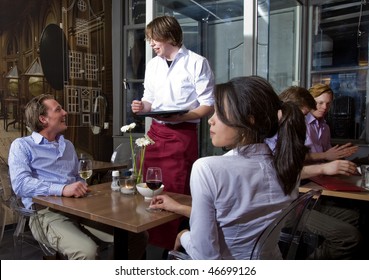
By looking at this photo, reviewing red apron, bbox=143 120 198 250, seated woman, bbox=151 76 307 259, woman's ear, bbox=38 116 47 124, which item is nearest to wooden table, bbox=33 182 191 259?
seated woman, bbox=151 76 307 259

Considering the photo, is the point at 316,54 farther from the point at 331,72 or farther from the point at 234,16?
the point at 234,16

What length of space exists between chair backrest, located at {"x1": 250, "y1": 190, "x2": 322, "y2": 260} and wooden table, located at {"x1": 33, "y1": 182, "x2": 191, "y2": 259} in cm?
42

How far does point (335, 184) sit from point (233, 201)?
3.13 feet

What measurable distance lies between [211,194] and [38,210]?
1131mm

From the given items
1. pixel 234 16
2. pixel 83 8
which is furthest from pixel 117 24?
pixel 234 16

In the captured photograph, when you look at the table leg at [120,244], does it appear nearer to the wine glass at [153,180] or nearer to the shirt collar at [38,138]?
the wine glass at [153,180]

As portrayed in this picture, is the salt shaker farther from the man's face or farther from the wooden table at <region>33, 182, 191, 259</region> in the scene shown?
the man's face

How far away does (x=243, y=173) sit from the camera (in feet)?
3.21

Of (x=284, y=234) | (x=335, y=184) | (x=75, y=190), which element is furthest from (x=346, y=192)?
(x=75, y=190)

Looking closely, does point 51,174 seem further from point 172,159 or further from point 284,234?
point 284,234

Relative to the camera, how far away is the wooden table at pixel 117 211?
122 cm

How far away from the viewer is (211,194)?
3.16 ft

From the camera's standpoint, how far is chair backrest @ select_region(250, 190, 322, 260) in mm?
939

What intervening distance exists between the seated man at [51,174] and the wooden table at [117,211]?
0.09m
